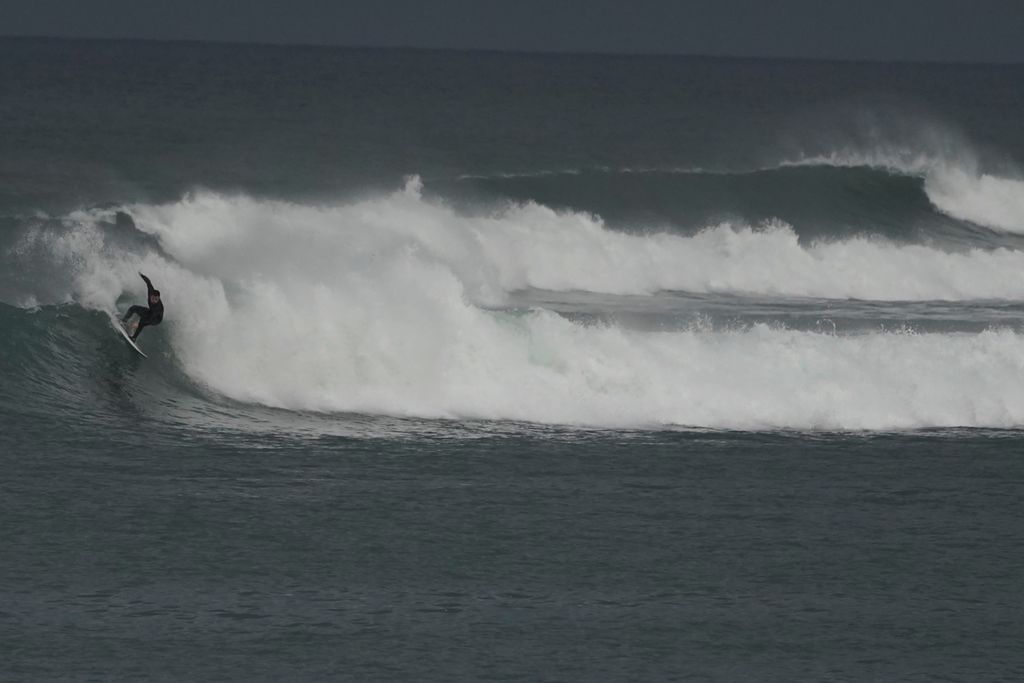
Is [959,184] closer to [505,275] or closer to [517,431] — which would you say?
[505,275]

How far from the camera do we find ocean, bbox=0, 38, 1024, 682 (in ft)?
46.4

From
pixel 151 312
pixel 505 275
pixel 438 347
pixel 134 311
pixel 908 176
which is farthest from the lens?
pixel 908 176

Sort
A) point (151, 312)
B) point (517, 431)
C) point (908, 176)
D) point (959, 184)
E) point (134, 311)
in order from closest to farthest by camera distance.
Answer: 1. point (517, 431)
2. point (151, 312)
3. point (134, 311)
4. point (908, 176)
5. point (959, 184)

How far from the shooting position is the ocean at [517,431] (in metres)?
14.1

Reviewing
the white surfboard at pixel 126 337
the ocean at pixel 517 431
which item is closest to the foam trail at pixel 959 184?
the ocean at pixel 517 431

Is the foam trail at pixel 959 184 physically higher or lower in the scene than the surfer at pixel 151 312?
higher

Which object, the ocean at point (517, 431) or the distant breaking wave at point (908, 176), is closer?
the ocean at point (517, 431)

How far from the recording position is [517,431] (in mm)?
21344

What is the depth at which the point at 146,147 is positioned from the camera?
5459 centimetres

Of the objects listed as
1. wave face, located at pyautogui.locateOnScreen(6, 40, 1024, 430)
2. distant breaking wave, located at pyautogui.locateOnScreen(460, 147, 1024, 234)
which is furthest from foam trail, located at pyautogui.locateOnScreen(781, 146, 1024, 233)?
wave face, located at pyautogui.locateOnScreen(6, 40, 1024, 430)

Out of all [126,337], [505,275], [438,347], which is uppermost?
[505,275]

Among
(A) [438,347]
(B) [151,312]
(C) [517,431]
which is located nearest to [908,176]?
(A) [438,347]

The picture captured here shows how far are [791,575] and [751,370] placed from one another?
27.4 feet

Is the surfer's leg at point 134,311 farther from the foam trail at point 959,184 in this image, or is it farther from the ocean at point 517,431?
the foam trail at point 959,184
